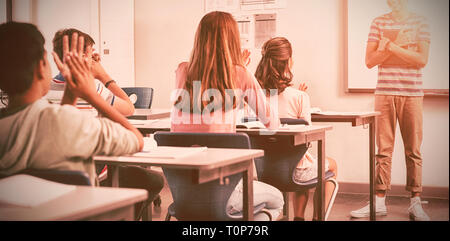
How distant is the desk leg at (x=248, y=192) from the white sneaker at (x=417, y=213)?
210 cm

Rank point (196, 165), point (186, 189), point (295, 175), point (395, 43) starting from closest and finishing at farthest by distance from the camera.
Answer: point (196, 165)
point (186, 189)
point (295, 175)
point (395, 43)

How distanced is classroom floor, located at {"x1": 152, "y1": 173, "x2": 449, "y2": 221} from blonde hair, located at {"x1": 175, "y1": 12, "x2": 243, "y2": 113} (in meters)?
1.73

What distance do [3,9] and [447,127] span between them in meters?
4.69

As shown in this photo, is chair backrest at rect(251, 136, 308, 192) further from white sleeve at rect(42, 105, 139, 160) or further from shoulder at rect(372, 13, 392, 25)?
shoulder at rect(372, 13, 392, 25)

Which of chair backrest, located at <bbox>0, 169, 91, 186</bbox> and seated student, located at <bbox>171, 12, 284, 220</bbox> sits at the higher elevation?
seated student, located at <bbox>171, 12, 284, 220</bbox>

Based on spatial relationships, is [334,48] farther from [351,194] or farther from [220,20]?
[220,20]

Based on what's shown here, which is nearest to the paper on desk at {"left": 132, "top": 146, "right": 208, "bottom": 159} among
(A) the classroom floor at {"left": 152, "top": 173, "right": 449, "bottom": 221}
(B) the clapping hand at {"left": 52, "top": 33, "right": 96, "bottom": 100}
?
(B) the clapping hand at {"left": 52, "top": 33, "right": 96, "bottom": 100}

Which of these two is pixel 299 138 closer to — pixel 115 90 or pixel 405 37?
pixel 115 90

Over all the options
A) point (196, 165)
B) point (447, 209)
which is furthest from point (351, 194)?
point (196, 165)

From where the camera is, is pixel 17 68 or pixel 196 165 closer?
pixel 17 68

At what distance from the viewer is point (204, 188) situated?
6.20 feet

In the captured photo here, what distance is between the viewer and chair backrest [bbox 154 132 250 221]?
1863 mm

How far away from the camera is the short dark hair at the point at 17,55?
1.31 metres

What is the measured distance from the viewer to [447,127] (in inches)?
165
